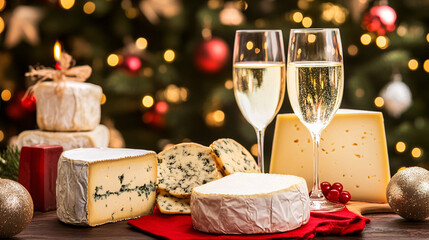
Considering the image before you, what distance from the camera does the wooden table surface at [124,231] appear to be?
4.28 feet

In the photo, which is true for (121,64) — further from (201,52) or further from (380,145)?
(380,145)

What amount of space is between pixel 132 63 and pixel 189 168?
138cm

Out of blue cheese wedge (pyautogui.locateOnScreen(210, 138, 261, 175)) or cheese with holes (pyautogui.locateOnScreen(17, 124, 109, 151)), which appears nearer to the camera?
blue cheese wedge (pyautogui.locateOnScreen(210, 138, 261, 175))

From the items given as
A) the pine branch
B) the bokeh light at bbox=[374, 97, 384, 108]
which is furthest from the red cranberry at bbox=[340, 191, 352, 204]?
the bokeh light at bbox=[374, 97, 384, 108]

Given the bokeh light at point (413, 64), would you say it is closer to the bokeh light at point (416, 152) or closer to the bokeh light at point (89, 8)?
the bokeh light at point (416, 152)

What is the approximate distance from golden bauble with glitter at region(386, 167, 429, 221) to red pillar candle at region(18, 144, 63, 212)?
82cm

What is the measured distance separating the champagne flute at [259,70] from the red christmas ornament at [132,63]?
4.43 ft

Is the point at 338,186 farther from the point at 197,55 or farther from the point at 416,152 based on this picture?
the point at 416,152

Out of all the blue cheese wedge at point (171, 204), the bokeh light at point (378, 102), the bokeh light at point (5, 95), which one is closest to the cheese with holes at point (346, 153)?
the blue cheese wedge at point (171, 204)

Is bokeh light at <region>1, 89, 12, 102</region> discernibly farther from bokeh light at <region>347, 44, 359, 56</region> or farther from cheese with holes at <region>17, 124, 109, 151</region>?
bokeh light at <region>347, 44, 359, 56</region>

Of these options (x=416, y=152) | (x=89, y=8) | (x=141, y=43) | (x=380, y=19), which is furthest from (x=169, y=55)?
(x=416, y=152)

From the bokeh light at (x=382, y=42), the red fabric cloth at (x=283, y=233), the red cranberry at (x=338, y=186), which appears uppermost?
the bokeh light at (x=382, y=42)

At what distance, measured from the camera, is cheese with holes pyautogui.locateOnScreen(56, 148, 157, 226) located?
1.40 meters

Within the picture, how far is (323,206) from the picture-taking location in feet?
4.86
